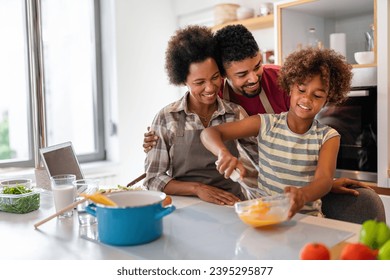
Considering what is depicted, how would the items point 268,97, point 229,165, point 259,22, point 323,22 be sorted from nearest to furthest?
1. point 229,165
2. point 268,97
3. point 323,22
4. point 259,22

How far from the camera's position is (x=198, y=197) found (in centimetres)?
147

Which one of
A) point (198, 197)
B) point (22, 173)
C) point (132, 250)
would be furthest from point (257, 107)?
point (22, 173)

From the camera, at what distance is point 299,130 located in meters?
1.48

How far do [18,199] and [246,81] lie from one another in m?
0.95

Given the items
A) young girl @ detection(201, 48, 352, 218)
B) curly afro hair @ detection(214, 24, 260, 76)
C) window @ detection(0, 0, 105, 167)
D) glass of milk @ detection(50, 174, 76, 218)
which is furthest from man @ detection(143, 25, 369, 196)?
window @ detection(0, 0, 105, 167)

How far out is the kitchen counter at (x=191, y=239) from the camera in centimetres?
93

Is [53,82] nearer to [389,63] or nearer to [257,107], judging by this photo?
[257,107]

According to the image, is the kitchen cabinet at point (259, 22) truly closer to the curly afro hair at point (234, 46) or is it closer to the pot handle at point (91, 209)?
the curly afro hair at point (234, 46)

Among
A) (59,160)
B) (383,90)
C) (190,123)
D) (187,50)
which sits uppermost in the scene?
(187,50)

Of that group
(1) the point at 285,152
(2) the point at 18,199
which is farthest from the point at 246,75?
(2) the point at 18,199

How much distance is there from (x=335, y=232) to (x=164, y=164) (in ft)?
2.50

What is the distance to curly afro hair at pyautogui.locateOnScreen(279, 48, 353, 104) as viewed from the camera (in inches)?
55.3

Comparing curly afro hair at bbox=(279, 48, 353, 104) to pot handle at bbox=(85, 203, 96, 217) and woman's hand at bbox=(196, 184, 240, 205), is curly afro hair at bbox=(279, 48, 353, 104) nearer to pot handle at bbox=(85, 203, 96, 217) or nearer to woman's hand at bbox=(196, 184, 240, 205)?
woman's hand at bbox=(196, 184, 240, 205)

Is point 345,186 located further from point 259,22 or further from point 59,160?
point 259,22
